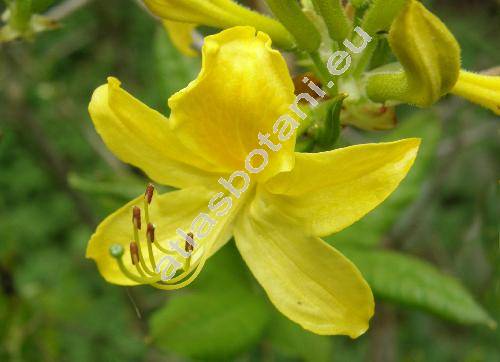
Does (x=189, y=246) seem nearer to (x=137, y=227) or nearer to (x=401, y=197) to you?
(x=137, y=227)

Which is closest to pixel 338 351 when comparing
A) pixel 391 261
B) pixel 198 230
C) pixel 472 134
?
pixel 472 134

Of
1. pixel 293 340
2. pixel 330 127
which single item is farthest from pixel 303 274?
pixel 293 340

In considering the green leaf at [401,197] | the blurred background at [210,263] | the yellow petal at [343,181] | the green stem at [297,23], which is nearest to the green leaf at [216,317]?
the blurred background at [210,263]

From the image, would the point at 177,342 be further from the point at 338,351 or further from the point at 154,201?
the point at 338,351

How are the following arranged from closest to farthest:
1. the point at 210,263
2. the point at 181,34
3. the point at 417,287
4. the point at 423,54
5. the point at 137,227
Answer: the point at 423,54, the point at 137,227, the point at 181,34, the point at 417,287, the point at 210,263

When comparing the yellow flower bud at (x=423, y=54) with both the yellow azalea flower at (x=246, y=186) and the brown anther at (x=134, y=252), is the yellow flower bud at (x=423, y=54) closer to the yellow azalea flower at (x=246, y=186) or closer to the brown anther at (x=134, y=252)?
the yellow azalea flower at (x=246, y=186)
